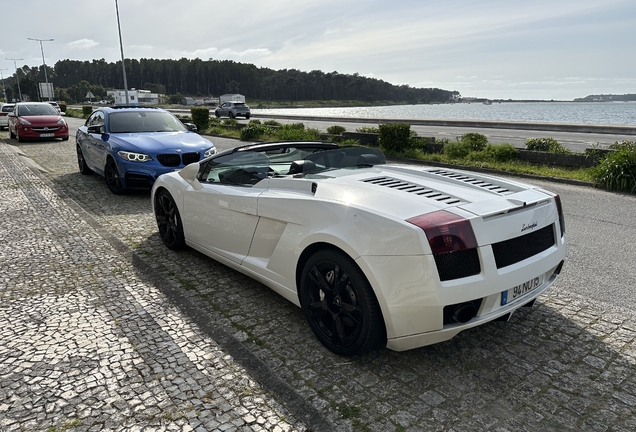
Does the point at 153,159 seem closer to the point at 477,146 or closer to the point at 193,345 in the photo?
the point at 193,345

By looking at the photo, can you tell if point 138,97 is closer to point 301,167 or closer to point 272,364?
point 301,167

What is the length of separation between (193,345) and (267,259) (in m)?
0.80

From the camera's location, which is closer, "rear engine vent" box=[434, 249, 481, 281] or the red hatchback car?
"rear engine vent" box=[434, 249, 481, 281]

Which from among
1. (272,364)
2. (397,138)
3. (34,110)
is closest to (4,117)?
(34,110)

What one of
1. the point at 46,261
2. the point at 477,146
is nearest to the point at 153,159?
the point at 46,261

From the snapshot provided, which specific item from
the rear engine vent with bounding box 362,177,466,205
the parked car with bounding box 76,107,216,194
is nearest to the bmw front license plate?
the rear engine vent with bounding box 362,177,466,205

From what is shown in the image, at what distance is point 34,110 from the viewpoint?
19812 millimetres

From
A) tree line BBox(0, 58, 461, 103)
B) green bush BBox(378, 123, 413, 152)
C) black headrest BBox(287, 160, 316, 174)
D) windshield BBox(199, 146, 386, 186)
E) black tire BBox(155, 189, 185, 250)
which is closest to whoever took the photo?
black headrest BBox(287, 160, 316, 174)

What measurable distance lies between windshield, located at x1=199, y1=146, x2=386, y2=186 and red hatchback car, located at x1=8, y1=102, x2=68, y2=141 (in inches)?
687

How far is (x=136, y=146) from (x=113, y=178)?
0.84 metres

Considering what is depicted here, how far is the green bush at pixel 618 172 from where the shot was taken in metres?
8.84

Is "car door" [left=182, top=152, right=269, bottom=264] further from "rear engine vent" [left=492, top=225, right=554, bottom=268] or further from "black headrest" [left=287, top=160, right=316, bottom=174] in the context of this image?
"rear engine vent" [left=492, top=225, right=554, bottom=268]

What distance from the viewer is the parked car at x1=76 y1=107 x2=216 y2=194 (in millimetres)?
8250

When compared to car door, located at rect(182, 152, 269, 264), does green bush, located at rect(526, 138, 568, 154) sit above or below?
below
